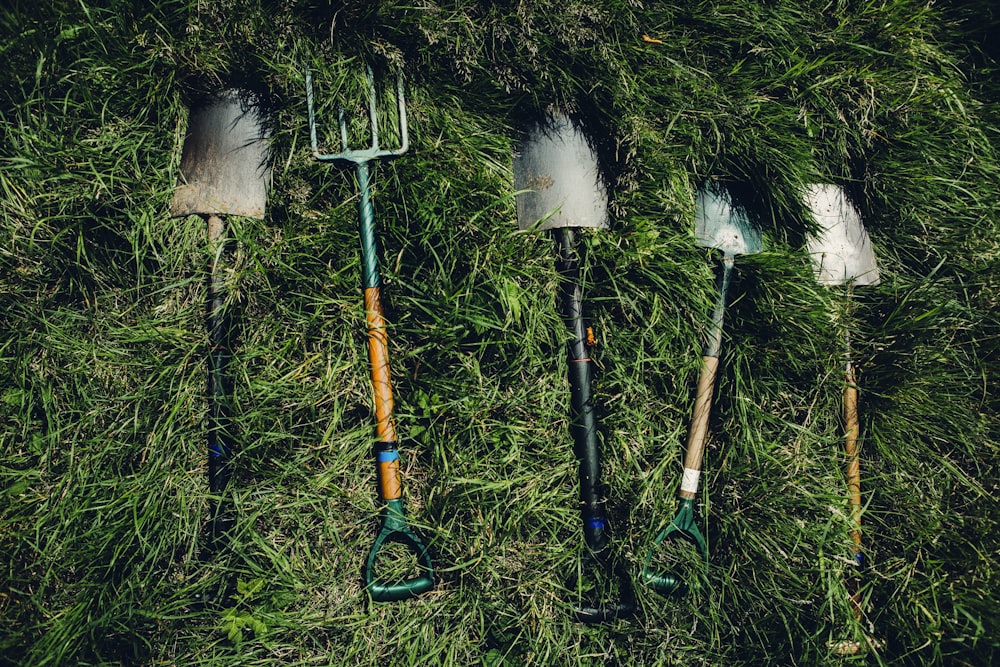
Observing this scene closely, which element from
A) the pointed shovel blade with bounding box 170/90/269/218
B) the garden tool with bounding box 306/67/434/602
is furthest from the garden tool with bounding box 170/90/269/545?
the garden tool with bounding box 306/67/434/602

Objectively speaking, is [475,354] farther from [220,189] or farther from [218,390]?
[220,189]

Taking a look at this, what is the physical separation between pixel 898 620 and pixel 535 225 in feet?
6.81

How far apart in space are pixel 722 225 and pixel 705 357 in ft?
1.80

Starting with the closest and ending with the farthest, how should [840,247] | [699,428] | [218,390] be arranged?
[218,390] → [699,428] → [840,247]

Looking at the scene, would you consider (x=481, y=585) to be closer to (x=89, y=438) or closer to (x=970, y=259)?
(x=89, y=438)

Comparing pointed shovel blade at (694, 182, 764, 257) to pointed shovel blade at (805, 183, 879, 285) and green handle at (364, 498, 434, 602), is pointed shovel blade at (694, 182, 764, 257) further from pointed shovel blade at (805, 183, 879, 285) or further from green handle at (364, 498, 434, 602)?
green handle at (364, 498, 434, 602)

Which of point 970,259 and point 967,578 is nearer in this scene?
point 967,578

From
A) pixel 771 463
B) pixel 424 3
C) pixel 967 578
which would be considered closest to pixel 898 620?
pixel 967 578

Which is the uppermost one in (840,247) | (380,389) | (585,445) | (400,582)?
(840,247)

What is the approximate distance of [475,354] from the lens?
2.05 m

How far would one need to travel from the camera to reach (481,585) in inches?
79.0

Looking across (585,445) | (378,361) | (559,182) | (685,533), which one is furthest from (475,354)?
(685,533)

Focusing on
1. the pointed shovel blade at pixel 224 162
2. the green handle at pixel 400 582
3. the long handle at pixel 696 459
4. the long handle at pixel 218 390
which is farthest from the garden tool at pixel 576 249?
the long handle at pixel 218 390

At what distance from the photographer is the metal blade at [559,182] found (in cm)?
205
